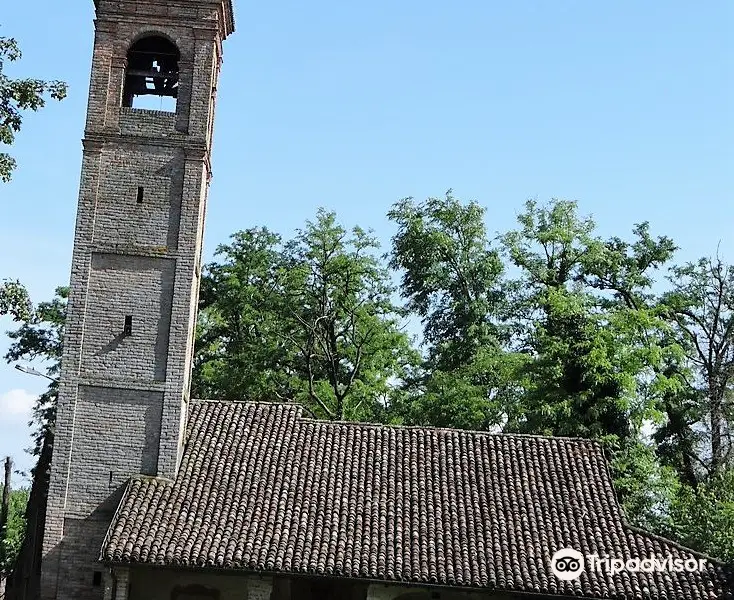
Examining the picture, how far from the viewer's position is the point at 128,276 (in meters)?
20.3

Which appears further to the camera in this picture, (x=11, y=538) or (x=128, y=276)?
(x=11, y=538)

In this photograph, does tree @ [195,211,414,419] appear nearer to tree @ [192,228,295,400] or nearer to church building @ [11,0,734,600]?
tree @ [192,228,295,400]

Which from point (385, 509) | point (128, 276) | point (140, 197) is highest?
point (140, 197)

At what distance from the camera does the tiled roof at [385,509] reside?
17812 millimetres

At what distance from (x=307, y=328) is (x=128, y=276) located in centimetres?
1516

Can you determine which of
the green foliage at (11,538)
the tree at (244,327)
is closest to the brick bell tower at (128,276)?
the tree at (244,327)

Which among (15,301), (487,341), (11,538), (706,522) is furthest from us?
(11,538)

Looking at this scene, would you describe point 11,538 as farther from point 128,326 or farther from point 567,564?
point 567,564

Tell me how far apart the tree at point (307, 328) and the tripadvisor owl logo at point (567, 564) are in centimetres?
1578

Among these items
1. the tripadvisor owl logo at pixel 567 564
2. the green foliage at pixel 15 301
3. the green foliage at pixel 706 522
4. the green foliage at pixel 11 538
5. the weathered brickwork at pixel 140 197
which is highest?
the weathered brickwork at pixel 140 197

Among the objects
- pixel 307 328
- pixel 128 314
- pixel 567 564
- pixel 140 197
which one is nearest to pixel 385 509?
pixel 567 564

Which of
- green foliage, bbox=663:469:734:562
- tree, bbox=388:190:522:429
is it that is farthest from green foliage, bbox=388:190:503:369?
green foliage, bbox=663:469:734:562

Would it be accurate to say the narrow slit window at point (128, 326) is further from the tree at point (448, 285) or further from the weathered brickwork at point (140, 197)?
the tree at point (448, 285)

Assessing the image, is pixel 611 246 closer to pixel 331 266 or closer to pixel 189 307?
pixel 331 266
